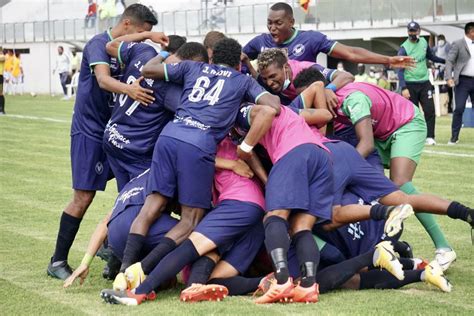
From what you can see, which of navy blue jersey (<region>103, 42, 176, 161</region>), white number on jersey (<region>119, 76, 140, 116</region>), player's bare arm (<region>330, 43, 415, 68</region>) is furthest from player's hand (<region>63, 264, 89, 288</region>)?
player's bare arm (<region>330, 43, 415, 68</region>)

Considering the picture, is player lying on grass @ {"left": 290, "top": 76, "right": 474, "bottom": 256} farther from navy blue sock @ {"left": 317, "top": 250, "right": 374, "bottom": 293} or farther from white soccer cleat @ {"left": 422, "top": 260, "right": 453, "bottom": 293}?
white soccer cleat @ {"left": 422, "top": 260, "right": 453, "bottom": 293}

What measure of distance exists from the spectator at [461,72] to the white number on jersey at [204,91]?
12188mm

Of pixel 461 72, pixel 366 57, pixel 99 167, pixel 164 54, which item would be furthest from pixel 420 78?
pixel 164 54

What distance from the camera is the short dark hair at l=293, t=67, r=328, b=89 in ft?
28.3

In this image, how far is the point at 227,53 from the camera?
7.96 metres

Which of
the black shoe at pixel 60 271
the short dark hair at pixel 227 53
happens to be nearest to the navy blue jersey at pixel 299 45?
the short dark hair at pixel 227 53

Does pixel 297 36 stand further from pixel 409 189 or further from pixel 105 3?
pixel 105 3

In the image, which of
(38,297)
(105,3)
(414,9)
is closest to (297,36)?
(38,297)

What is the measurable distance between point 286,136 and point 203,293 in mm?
1357

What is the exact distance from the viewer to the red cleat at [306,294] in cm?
704

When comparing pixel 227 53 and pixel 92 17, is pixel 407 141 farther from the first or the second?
pixel 92 17

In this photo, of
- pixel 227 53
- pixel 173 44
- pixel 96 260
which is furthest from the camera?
pixel 96 260

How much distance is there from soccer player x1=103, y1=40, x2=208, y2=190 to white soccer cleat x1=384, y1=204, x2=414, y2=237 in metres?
1.99

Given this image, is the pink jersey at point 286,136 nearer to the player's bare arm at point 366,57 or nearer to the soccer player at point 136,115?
the soccer player at point 136,115
